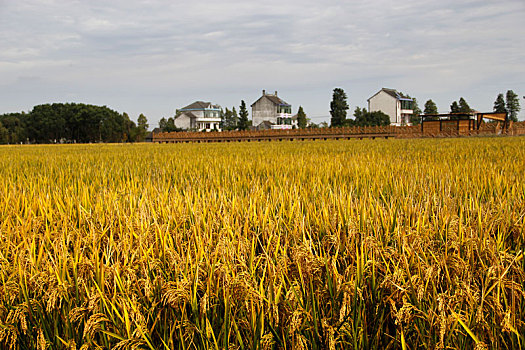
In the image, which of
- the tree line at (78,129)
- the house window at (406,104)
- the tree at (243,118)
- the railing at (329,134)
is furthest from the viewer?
the house window at (406,104)

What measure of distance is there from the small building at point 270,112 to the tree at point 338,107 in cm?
2483

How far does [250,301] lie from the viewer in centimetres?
161

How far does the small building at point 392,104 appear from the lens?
94.8m

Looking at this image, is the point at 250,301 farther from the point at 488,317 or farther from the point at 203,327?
the point at 488,317

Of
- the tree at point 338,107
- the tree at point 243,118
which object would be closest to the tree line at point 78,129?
the tree at point 243,118

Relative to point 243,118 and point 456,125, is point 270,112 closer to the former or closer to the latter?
point 243,118

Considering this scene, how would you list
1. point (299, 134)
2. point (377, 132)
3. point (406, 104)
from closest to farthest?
1. point (377, 132)
2. point (299, 134)
3. point (406, 104)

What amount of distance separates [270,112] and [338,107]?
28.0 metres

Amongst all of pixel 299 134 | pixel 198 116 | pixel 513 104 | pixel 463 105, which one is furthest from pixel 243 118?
pixel 513 104

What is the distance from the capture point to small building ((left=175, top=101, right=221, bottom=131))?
4508 inches

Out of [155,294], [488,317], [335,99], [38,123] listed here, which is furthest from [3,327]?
Result: [38,123]

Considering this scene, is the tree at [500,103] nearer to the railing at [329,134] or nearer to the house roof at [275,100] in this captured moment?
the house roof at [275,100]

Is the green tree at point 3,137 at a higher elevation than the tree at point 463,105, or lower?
lower

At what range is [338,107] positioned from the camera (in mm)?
80438
